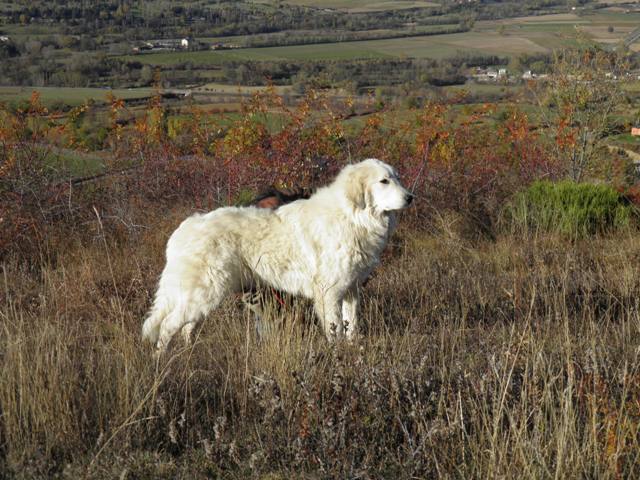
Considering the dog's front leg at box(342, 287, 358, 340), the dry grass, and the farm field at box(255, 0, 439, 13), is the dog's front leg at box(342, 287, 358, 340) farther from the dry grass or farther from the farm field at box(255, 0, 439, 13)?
the farm field at box(255, 0, 439, 13)

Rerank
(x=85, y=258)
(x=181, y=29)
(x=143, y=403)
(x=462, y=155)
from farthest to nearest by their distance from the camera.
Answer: (x=181, y=29) → (x=462, y=155) → (x=85, y=258) → (x=143, y=403)

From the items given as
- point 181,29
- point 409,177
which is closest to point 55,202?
point 409,177

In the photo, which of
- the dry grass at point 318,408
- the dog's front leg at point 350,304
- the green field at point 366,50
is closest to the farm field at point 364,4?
the green field at point 366,50

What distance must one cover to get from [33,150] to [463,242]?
622cm

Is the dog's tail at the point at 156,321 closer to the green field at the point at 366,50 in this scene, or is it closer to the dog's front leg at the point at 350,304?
the dog's front leg at the point at 350,304

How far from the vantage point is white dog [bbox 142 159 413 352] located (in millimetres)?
4949

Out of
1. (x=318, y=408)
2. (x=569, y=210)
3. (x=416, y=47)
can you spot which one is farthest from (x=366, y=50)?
(x=318, y=408)

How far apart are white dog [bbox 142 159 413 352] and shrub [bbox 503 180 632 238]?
4027mm

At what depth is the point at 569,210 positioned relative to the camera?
9.17m

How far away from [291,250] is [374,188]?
2.51 ft

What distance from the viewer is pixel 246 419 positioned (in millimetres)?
3471

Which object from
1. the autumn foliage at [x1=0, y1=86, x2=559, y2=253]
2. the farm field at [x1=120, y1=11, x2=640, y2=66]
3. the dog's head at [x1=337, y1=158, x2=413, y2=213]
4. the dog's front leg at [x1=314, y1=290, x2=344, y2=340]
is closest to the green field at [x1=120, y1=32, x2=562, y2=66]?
the farm field at [x1=120, y1=11, x2=640, y2=66]

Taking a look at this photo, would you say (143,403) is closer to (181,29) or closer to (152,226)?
(152,226)

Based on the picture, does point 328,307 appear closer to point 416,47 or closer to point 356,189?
point 356,189
